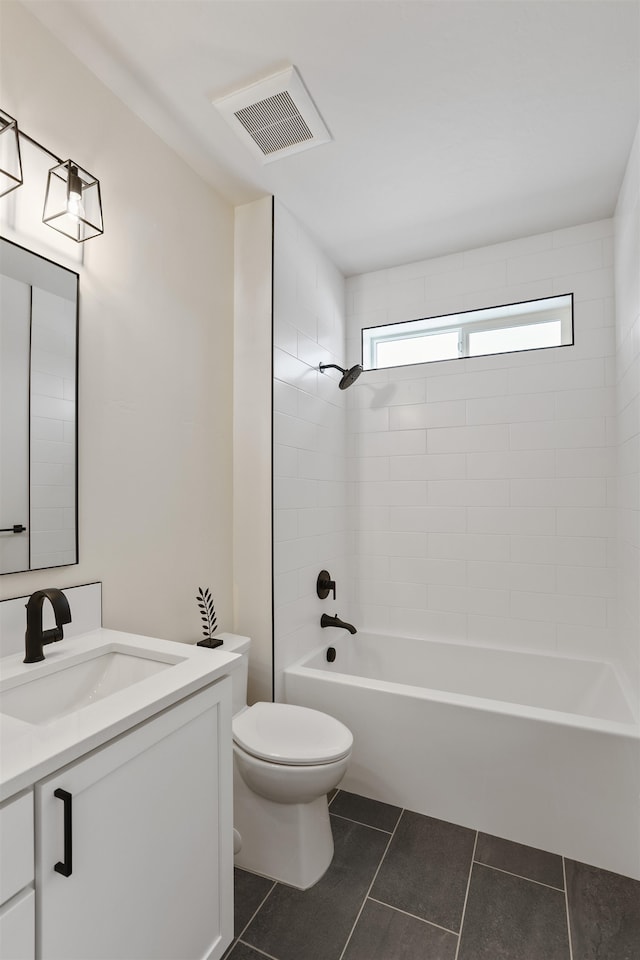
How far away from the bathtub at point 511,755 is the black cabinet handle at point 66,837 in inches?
56.7

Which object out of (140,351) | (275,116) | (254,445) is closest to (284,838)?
(254,445)

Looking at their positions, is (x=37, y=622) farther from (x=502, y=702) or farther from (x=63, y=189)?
(x=502, y=702)

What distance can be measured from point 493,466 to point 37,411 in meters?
2.21

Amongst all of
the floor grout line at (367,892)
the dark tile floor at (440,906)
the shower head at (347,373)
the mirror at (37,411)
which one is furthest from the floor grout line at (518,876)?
the shower head at (347,373)

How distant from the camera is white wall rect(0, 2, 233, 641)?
1.47 metres

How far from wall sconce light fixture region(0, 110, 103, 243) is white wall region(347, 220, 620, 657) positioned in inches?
72.0

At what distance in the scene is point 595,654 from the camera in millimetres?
2463

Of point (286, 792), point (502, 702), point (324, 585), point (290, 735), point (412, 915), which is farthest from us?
point (324, 585)

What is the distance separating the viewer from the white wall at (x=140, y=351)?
147 cm

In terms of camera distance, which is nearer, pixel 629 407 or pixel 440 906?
pixel 440 906

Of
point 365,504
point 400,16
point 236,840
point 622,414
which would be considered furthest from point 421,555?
point 400,16

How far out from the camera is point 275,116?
1755 millimetres

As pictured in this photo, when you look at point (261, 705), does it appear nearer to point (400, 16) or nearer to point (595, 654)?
point (595, 654)

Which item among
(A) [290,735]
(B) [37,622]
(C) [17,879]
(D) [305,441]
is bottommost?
(A) [290,735]
